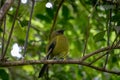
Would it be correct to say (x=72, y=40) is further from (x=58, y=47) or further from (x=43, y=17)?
(x=58, y=47)

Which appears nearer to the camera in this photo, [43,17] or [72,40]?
[43,17]

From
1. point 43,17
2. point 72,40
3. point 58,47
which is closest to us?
point 58,47

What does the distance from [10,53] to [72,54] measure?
2.75ft

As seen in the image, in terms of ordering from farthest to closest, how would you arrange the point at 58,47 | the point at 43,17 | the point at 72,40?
the point at 72,40
the point at 43,17
the point at 58,47

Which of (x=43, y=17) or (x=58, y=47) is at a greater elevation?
(x=43, y=17)

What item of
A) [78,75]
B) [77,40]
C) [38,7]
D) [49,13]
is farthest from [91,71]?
[38,7]

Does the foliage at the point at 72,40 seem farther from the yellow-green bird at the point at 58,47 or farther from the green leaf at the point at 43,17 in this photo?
the yellow-green bird at the point at 58,47

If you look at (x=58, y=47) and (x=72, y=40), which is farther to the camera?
(x=72, y=40)

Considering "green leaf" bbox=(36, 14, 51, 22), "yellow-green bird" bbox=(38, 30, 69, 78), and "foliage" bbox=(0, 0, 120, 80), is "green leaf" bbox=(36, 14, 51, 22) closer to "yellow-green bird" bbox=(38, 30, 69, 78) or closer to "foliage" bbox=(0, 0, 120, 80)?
"foliage" bbox=(0, 0, 120, 80)

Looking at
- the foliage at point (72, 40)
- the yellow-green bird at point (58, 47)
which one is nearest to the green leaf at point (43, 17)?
the foliage at point (72, 40)

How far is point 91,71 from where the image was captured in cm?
470

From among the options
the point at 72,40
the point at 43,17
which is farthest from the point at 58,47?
the point at 72,40

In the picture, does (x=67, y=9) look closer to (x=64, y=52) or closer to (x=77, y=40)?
(x=77, y=40)

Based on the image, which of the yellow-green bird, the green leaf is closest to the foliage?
the green leaf
